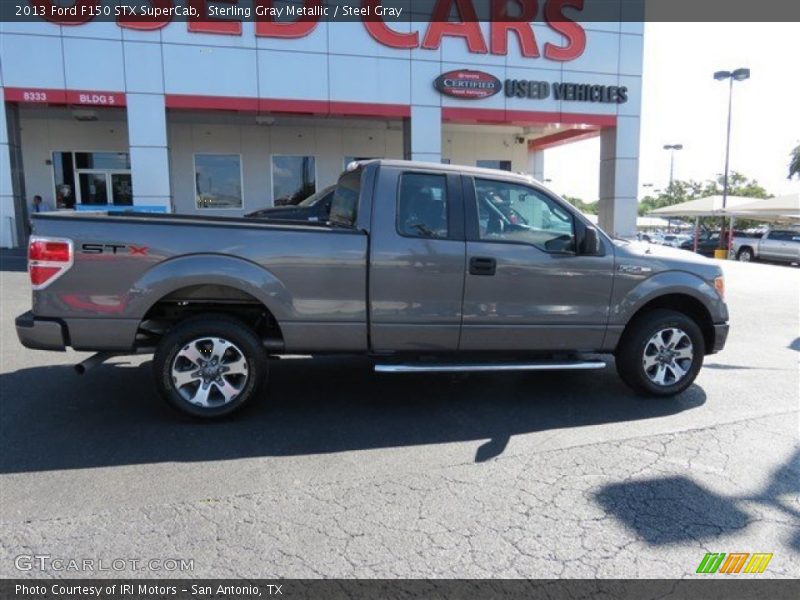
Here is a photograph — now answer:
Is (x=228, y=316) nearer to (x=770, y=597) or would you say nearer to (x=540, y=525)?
(x=540, y=525)

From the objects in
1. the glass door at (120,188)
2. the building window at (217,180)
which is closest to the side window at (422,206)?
the building window at (217,180)

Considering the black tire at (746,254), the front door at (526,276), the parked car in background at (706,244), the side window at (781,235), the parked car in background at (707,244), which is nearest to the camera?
the front door at (526,276)

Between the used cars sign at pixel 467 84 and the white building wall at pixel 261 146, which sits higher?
the used cars sign at pixel 467 84

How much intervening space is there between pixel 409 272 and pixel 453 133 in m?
20.3

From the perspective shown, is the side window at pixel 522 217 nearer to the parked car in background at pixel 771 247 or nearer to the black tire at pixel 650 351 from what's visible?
the black tire at pixel 650 351

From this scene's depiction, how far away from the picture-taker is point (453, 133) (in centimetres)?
2375

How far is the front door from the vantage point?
4777 millimetres

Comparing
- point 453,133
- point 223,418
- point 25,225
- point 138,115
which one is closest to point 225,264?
point 223,418

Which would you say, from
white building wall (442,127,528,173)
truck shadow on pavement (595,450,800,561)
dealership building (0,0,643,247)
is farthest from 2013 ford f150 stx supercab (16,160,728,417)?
white building wall (442,127,528,173)

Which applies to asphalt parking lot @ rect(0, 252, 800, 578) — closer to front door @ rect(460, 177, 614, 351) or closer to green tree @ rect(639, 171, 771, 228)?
front door @ rect(460, 177, 614, 351)

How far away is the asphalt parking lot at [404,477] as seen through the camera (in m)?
2.91

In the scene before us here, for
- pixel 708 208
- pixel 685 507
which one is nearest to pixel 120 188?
pixel 685 507

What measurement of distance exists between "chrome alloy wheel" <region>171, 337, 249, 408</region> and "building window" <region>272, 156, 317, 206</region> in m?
17.7

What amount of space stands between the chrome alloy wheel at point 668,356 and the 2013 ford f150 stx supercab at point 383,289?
0.01 metres
